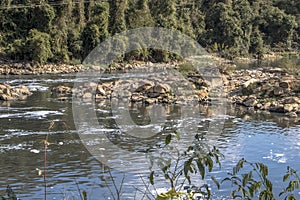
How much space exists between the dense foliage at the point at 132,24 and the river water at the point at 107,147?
48.9 ft

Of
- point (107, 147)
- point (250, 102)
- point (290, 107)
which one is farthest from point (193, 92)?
point (107, 147)

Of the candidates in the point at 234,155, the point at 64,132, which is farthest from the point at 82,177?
the point at 64,132

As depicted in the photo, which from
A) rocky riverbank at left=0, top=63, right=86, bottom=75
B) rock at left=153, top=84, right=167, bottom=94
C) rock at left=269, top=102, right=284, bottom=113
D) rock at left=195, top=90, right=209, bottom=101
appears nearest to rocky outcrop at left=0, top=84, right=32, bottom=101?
rock at left=153, top=84, right=167, bottom=94

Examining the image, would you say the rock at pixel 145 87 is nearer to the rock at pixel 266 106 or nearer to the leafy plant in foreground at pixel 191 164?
the rock at pixel 266 106

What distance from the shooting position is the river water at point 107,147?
6.77 metres

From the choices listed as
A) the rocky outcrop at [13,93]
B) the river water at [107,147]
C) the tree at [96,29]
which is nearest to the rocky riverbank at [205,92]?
the river water at [107,147]

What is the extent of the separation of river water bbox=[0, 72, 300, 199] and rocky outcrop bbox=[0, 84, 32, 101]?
95cm

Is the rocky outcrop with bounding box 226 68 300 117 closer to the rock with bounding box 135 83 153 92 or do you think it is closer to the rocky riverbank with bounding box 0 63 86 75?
the rock with bounding box 135 83 153 92

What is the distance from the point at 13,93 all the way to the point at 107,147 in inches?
348

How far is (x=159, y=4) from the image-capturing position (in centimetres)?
3691

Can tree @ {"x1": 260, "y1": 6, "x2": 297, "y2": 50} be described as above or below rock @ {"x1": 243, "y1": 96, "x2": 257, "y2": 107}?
above

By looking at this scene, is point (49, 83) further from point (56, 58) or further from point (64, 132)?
point (64, 132)

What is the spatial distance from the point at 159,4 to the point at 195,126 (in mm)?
26313

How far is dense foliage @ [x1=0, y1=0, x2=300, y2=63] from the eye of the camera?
2984 cm
